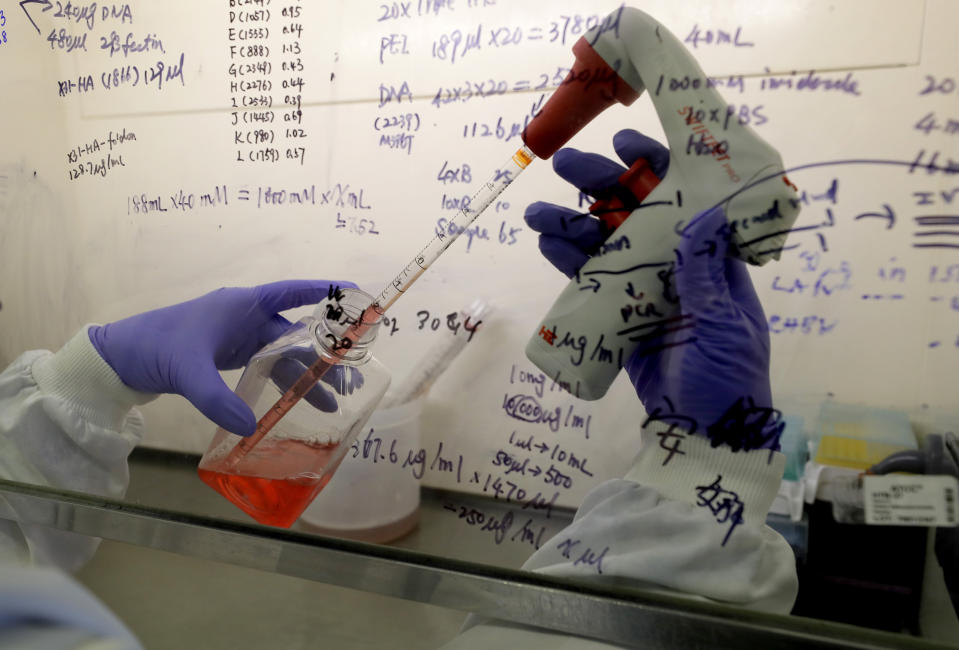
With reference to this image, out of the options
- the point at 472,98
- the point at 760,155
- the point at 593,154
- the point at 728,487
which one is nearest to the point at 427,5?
the point at 472,98

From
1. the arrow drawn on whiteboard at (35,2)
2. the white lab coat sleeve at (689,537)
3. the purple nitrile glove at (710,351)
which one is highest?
the arrow drawn on whiteboard at (35,2)

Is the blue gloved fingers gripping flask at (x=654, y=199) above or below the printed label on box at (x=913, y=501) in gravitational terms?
above

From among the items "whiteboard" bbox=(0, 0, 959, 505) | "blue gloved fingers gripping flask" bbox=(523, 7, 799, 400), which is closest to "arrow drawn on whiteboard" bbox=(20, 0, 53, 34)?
"whiteboard" bbox=(0, 0, 959, 505)

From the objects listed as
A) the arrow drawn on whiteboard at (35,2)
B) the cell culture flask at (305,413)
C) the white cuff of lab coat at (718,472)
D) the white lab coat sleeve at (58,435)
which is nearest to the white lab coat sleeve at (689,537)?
the white cuff of lab coat at (718,472)

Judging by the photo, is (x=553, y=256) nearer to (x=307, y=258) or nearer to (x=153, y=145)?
(x=307, y=258)

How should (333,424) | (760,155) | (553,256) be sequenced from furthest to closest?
(333,424)
(553,256)
(760,155)

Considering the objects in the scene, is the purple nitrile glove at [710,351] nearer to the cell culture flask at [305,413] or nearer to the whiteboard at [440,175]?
the whiteboard at [440,175]

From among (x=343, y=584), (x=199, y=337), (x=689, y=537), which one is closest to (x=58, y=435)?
(x=199, y=337)

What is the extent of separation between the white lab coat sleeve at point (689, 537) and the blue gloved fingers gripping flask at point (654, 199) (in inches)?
3.6

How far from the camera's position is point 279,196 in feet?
2.24

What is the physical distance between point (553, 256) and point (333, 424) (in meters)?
0.32

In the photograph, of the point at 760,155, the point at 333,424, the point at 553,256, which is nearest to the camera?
the point at 760,155

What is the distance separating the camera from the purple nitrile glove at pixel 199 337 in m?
0.64

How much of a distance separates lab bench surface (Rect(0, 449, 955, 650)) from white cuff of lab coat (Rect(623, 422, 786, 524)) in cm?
8
